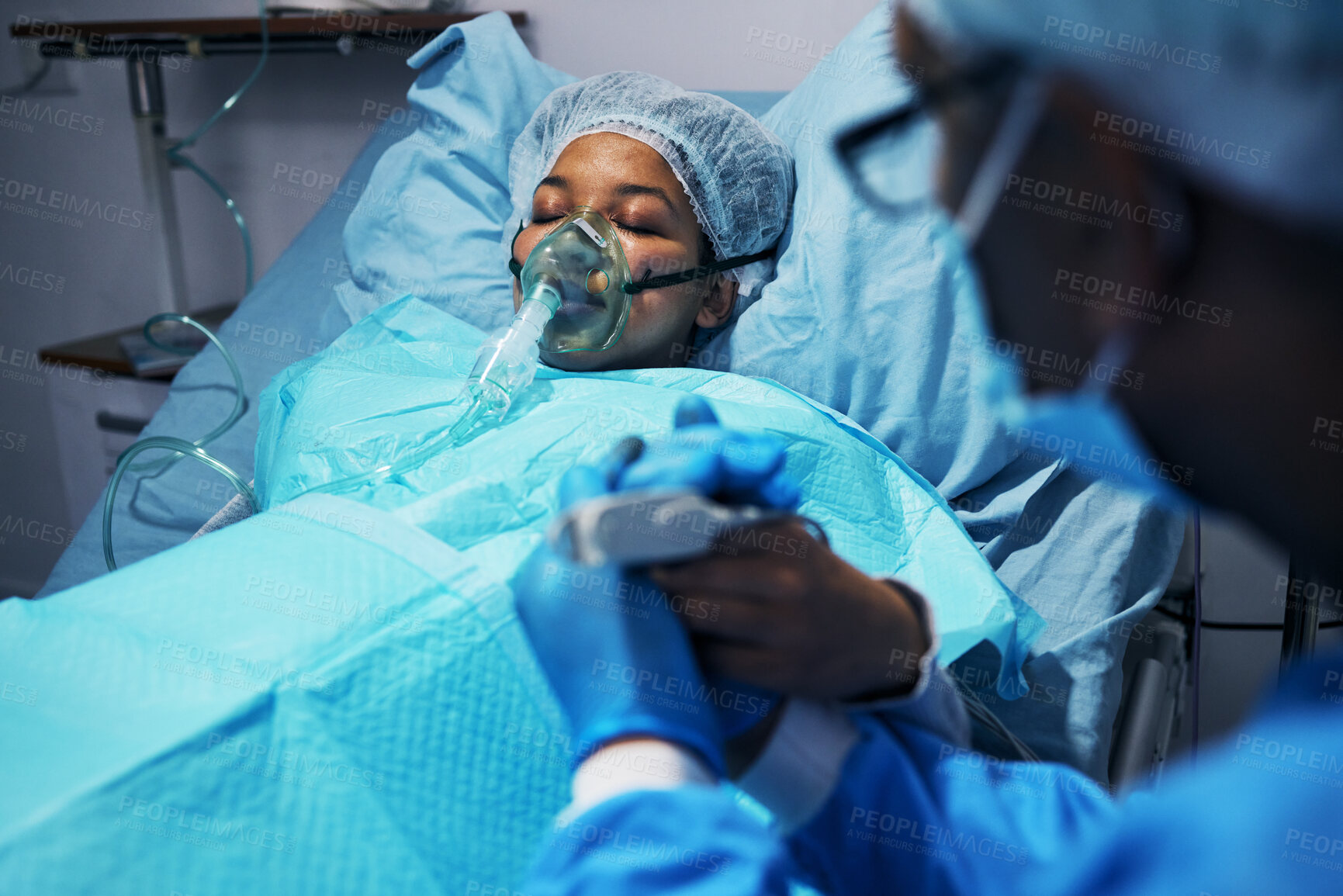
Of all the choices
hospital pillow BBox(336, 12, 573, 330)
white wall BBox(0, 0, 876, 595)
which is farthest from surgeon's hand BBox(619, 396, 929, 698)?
white wall BBox(0, 0, 876, 595)

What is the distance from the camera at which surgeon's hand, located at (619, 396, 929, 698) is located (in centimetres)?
58

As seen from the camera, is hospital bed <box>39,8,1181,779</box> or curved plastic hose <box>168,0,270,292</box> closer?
hospital bed <box>39,8,1181,779</box>

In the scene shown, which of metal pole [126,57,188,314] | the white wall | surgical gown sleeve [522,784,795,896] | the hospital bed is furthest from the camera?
metal pole [126,57,188,314]

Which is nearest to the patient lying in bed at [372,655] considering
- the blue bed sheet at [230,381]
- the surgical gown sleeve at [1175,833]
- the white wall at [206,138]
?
the surgical gown sleeve at [1175,833]

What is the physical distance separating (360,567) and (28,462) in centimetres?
223

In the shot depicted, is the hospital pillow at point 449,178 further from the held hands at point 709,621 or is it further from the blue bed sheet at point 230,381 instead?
the held hands at point 709,621

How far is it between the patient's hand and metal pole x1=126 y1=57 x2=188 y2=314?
6.00 feet

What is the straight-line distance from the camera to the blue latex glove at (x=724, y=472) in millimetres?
551

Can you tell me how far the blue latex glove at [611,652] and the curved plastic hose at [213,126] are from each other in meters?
1.62

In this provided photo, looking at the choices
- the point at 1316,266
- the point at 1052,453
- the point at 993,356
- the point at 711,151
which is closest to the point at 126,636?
the point at 993,356

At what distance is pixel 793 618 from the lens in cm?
60

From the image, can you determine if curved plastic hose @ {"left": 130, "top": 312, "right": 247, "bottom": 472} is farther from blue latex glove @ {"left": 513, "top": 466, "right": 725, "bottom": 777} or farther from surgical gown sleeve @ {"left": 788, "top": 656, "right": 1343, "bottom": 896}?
surgical gown sleeve @ {"left": 788, "top": 656, "right": 1343, "bottom": 896}

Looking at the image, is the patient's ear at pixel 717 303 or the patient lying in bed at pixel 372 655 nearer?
the patient lying in bed at pixel 372 655

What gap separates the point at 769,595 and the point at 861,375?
0.73m
